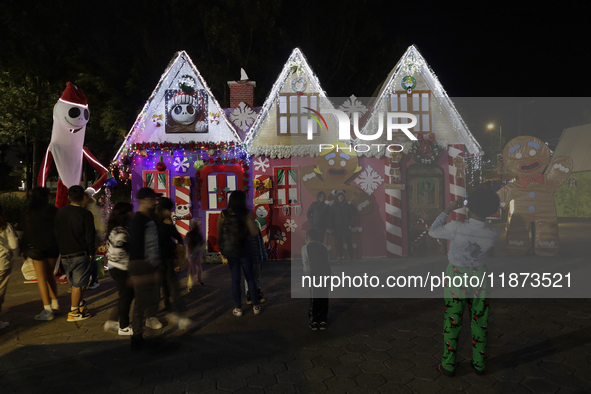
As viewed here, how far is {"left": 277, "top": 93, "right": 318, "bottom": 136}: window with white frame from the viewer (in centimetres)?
1082

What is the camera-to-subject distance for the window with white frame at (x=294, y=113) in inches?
426

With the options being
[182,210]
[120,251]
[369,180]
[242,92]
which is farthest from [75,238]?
[242,92]

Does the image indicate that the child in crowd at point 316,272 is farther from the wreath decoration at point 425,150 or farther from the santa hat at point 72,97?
the santa hat at point 72,97

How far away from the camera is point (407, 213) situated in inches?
423

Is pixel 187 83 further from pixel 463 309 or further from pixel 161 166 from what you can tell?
pixel 463 309

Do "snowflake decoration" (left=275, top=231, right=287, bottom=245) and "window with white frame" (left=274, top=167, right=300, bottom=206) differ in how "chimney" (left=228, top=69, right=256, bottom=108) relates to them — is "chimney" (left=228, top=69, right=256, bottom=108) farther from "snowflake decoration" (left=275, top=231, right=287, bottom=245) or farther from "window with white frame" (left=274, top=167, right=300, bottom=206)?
"snowflake decoration" (left=275, top=231, right=287, bottom=245)

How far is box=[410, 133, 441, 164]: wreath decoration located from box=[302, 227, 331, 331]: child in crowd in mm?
6146

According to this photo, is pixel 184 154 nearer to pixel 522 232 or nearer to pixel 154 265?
pixel 154 265

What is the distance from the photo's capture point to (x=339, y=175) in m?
10.7

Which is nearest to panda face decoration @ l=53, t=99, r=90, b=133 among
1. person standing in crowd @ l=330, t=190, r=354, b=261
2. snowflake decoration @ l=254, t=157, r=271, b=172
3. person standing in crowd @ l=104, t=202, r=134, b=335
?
snowflake decoration @ l=254, t=157, r=271, b=172

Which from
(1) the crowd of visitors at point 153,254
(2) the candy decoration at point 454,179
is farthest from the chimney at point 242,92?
(1) the crowd of visitors at point 153,254

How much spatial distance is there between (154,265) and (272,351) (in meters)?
1.68

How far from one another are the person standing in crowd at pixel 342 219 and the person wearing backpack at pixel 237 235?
4409 millimetres

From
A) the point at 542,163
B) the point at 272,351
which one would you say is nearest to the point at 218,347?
the point at 272,351
